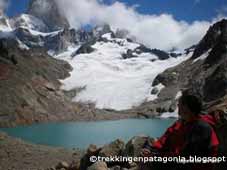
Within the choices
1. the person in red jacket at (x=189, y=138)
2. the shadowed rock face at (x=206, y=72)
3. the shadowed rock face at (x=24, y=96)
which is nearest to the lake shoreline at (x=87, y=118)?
the shadowed rock face at (x=24, y=96)

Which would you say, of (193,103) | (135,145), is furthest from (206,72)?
(193,103)

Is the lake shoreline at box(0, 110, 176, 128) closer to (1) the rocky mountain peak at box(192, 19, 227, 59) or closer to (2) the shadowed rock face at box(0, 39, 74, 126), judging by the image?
(2) the shadowed rock face at box(0, 39, 74, 126)

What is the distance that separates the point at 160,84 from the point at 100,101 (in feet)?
83.0

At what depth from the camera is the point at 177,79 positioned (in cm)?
15238

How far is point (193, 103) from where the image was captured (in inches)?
215

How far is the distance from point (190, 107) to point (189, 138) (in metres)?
0.49

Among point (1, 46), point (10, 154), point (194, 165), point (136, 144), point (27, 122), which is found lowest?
point (194, 165)

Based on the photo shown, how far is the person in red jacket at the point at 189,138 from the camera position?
511 cm

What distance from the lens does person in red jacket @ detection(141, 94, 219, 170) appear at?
5.11 m

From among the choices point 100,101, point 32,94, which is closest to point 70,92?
point 100,101

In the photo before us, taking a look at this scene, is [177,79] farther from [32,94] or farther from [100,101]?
Answer: [32,94]

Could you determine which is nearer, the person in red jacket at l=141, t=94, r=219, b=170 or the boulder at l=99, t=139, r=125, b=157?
the person in red jacket at l=141, t=94, r=219, b=170

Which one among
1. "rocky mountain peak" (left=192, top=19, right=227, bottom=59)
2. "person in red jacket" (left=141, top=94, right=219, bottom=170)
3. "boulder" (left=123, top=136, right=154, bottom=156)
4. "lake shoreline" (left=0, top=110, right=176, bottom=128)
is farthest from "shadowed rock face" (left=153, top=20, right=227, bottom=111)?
"person in red jacket" (left=141, top=94, right=219, bottom=170)

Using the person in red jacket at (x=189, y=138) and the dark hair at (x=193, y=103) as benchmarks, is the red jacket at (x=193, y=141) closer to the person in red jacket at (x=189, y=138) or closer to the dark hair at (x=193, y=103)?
the person in red jacket at (x=189, y=138)
